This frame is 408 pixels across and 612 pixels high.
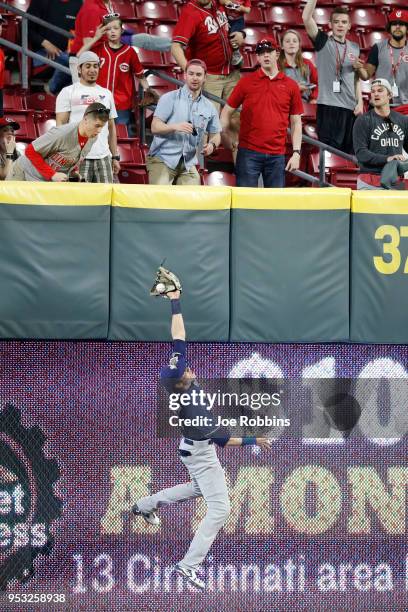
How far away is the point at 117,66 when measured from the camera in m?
11.6

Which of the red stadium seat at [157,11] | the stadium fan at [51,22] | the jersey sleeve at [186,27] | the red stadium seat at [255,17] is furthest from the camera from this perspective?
the red stadium seat at [255,17]

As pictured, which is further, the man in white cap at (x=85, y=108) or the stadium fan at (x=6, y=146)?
the stadium fan at (x=6, y=146)

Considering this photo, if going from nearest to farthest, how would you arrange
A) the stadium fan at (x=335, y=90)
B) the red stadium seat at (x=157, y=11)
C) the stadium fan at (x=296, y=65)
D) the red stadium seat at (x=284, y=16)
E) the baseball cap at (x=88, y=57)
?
the baseball cap at (x=88, y=57) → the stadium fan at (x=335, y=90) → the stadium fan at (x=296, y=65) → the red stadium seat at (x=157, y=11) → the red stadium seat at (x=284, y=16)

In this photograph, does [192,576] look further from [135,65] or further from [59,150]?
[135,65]

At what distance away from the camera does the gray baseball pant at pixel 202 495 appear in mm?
8227

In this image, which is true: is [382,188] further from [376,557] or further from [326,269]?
[376,557]

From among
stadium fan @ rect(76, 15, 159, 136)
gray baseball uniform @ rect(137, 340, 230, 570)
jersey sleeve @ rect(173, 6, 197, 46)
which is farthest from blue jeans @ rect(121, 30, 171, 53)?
gray baseball uniform @ rect(137, 340, 230, 570)

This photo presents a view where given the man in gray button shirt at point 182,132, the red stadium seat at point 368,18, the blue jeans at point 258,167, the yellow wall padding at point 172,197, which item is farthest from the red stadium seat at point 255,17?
the yellow wall padding at point 172,197

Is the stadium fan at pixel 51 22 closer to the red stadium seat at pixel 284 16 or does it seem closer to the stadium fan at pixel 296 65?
the stadium fan at pixel 296 65

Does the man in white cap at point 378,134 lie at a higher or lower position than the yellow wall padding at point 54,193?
higher

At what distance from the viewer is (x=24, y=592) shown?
8047 millimetres

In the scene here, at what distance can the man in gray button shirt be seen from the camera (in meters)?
10.1

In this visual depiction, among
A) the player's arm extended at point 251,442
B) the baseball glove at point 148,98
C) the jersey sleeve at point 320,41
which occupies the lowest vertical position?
the player's arm extended at point 251,442

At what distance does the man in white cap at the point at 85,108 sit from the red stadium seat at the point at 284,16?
214 inches
